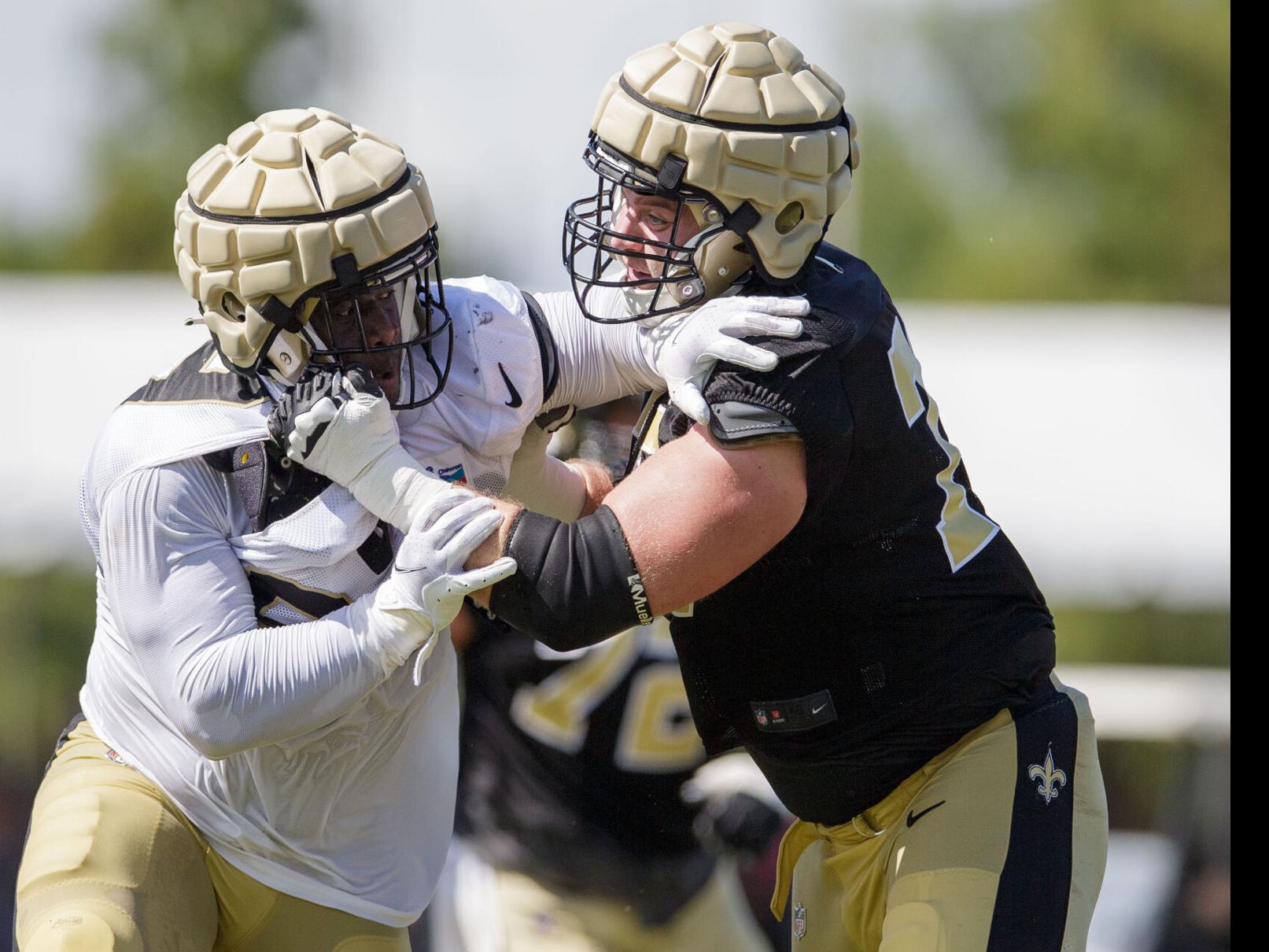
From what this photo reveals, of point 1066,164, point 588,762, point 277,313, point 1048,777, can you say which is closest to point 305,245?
point 277,313

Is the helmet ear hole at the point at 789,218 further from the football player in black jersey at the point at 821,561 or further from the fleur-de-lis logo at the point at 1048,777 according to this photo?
the fleur-de-lis logo at the point at 1048,777

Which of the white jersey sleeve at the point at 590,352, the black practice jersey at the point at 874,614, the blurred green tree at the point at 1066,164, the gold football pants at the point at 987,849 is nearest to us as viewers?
the gold football pants at the point at 987,849

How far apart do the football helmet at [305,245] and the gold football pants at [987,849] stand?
3.52ft

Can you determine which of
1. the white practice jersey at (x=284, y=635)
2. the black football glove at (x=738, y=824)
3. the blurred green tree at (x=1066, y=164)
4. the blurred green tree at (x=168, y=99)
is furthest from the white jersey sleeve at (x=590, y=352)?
the blurred green tree at (x=168, y=99)

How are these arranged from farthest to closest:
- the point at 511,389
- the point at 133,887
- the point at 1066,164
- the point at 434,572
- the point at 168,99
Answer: the point at 1066,164 → the point at 168,99 → the point at 511,389 → the point at 133,887 → the point at 434,572

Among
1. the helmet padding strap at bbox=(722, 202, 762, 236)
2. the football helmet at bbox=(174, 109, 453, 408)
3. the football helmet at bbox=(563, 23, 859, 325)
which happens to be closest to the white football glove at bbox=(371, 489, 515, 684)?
the football helmet at bbox=(174, 109, 453, 408)

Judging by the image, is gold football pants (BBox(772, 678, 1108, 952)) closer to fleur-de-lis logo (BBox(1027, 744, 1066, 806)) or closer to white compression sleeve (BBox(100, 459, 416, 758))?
fleur-de-lis logo (BBox(1027, 744, 1066, 806))

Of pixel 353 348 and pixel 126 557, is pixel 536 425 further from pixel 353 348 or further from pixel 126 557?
pixel 126 557

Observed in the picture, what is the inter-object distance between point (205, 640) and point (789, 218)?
3.77 feet

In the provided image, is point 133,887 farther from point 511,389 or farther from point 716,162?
point 716,162

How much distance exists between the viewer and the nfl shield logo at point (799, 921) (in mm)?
2871

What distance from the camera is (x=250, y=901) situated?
2617 mm

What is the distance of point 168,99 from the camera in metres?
16.0

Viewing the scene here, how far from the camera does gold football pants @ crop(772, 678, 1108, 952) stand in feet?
7.99
